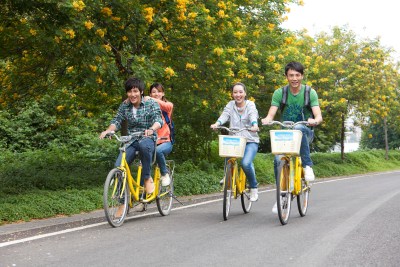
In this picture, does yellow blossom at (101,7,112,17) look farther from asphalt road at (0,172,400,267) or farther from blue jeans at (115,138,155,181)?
asphalt road at (0,172,400,267)

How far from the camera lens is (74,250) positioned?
242 inches

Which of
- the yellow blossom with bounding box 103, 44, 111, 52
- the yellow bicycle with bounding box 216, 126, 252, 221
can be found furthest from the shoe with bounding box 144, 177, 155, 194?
the yellow blossom with bounding box 103, 44, 111, 52

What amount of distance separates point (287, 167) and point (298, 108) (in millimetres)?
838

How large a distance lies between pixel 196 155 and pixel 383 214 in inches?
399

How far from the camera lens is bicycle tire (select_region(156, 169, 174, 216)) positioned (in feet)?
29.7

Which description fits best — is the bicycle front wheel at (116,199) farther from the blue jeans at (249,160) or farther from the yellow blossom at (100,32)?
the yellow blossom at (100,32)

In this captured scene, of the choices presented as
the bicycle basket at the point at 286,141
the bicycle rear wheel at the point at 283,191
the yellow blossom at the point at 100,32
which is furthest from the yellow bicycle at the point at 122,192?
the yellow blossom at the point at 100,32

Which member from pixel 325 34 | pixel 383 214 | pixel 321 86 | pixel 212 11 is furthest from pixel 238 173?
pixel 325 34

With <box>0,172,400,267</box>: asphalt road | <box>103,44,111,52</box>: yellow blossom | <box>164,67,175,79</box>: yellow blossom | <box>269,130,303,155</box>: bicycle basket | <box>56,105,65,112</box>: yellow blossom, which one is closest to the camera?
<box>0,172,400,267</box>: asphalt road

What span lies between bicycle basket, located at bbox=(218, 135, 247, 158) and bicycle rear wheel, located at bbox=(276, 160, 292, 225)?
2.03ft

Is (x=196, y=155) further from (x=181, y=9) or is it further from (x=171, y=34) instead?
(x=181, y=9)

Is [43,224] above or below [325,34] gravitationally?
below

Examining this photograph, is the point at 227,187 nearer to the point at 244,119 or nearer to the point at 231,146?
the point at 231,146

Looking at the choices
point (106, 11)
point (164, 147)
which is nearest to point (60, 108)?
point (106, 11)
